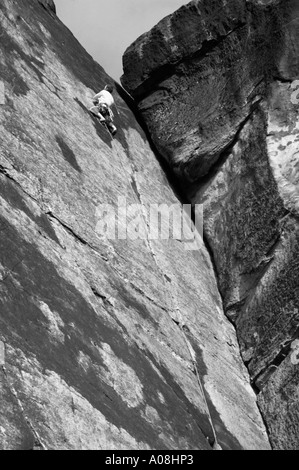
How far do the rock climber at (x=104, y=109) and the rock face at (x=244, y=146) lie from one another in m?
1.20

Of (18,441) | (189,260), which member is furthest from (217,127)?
(18,441)

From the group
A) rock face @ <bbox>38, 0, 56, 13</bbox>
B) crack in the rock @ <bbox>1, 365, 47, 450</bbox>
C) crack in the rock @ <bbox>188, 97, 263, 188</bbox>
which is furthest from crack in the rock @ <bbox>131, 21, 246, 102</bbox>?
crack in the rock @ <bbox>1, 365, 47, 450</bbox>

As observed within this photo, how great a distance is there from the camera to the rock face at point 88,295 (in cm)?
998

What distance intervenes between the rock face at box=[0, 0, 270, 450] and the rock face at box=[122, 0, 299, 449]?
0.36 metres

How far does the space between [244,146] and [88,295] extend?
560 centimetres

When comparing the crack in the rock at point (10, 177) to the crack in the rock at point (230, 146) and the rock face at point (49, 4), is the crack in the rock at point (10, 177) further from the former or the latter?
the rock face at point (49, 4)

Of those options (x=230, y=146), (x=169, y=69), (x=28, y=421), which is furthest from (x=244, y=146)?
(x=28, y=421)

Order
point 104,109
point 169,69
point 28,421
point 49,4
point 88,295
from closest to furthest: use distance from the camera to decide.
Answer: point 28,421, point 88,295, point 104,109, point 169,69, point 49,4

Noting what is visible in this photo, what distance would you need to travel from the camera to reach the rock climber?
54.8 ft

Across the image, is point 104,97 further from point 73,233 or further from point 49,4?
point 73,233

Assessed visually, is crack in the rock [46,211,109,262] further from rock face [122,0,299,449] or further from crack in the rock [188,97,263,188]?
crack in the rock [188,97,263,188]

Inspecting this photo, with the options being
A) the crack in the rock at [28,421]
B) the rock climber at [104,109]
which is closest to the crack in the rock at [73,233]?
the crack in the rock at [28,421]

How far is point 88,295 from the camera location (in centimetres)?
1195

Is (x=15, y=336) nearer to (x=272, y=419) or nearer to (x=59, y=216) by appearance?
(x=59, y=216)
